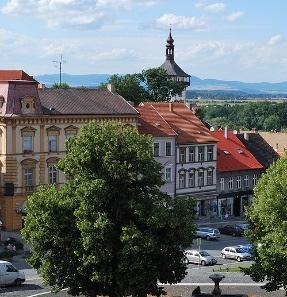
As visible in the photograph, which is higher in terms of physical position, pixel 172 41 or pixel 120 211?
pixel 172 41

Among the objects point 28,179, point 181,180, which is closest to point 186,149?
point 181,180

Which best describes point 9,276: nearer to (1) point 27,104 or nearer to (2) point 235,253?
(2) point 235,253

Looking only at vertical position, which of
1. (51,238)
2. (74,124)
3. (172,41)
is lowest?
(51,238)

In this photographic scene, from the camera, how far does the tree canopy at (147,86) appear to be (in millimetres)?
105375

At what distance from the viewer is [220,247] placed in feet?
219

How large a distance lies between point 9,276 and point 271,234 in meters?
16.6

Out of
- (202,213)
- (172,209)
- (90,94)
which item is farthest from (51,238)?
(202,213)

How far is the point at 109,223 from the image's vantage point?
37000 mm

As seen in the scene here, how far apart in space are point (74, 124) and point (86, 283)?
34656 millimetres

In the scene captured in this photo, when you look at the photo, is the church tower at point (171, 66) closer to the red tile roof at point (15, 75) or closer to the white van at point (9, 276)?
the red tile roof at point (15, 75)

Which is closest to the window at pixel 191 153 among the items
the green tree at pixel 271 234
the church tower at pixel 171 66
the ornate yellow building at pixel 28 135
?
the ornate yellow building at pixel 28 135

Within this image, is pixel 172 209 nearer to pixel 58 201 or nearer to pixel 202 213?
pixel 58 201

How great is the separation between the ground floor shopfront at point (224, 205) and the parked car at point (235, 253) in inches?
812

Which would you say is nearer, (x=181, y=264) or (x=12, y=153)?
(x=181, y=264)
